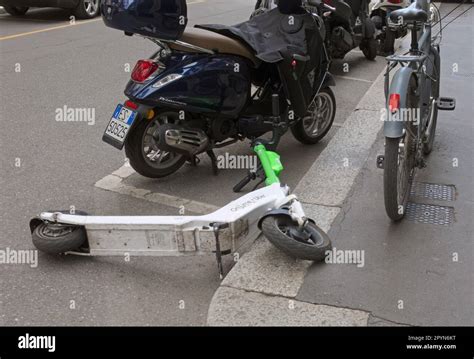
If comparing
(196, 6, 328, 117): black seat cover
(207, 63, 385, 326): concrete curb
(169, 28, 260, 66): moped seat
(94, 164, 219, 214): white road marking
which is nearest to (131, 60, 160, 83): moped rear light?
(169, 28, 260, 66): moped seat

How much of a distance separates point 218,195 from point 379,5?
6489 millimetres

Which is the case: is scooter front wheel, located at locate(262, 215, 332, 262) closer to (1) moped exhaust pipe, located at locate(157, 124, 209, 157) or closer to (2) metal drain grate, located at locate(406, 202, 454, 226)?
(2) metal drain grate, located at locate(406, 202, 454, 226)

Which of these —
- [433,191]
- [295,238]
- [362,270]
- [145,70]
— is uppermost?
[145,70]

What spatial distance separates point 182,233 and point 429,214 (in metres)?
1.98

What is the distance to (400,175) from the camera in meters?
4.20

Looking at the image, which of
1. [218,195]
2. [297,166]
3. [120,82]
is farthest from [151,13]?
[120,82]

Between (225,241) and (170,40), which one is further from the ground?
(170,40)

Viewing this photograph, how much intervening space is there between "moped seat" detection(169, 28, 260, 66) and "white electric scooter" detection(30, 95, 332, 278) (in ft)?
4.83

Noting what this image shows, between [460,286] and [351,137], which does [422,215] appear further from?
[351,137]

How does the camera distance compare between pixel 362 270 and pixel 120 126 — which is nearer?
pixel 362 270

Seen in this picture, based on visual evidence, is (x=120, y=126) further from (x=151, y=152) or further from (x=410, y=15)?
(x=410, y=15)

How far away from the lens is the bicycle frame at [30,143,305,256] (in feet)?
11.6

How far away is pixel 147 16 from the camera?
413cm

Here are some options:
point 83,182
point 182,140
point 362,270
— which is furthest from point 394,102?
point 83,182
